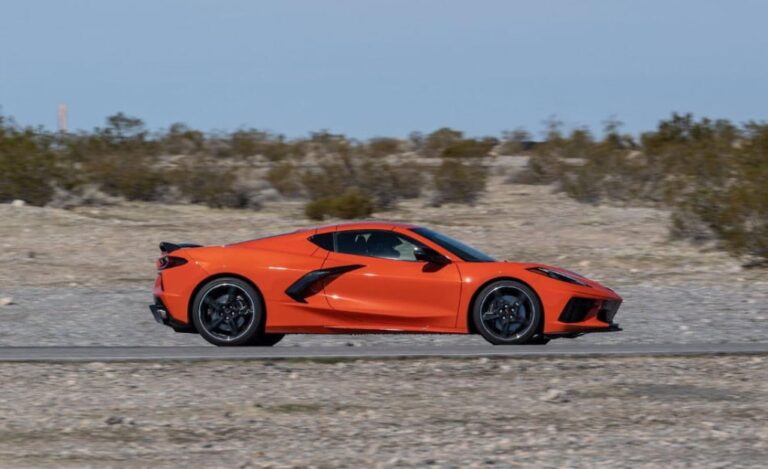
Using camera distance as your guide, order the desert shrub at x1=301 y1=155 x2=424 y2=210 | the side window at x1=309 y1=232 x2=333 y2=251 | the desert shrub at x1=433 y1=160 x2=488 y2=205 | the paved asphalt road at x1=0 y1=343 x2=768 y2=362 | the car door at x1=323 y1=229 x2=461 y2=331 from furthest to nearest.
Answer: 1. the desert shrub at x1=301 y1=155 x2=424 y2=210
2. the desert shrub at x1=433 y1=160 x2=488 y2=205
3. the side window at x1=309 y1=232 x2=333 y2=251
4. the car door at x1=323 y1=229 x2=461 y2=331
5. the paved asphalt road at x1=0 y1=343 x2=768 y2=362

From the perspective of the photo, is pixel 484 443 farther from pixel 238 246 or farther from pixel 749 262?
pixel 749 262

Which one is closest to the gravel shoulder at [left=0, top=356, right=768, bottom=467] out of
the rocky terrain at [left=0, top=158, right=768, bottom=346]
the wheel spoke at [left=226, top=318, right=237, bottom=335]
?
the wheel spoke at [left=226, top=318, right=237, bottom=335]

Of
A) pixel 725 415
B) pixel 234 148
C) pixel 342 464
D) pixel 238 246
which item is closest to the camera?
pixel 342 464

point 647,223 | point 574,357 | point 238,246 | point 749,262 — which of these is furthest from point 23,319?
point 647,223

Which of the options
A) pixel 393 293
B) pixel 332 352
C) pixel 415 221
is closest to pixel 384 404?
pixel 332 352

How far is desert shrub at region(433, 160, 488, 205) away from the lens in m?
35.4

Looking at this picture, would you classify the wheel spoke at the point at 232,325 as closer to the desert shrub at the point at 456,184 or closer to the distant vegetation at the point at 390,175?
the distant vegetation at the point at 390,175

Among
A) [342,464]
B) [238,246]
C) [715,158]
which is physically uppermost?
[715,158]

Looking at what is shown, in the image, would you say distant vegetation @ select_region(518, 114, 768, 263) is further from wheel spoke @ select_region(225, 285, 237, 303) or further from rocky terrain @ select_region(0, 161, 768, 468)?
wheel spoke @ select_region(225, 285, 237, 303)

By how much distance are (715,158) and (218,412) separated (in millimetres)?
23157

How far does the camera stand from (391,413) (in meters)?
9.70

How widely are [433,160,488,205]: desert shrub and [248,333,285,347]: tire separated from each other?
21263 millimetres

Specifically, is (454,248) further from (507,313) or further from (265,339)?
(265,339)

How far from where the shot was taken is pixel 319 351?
1302 cm
